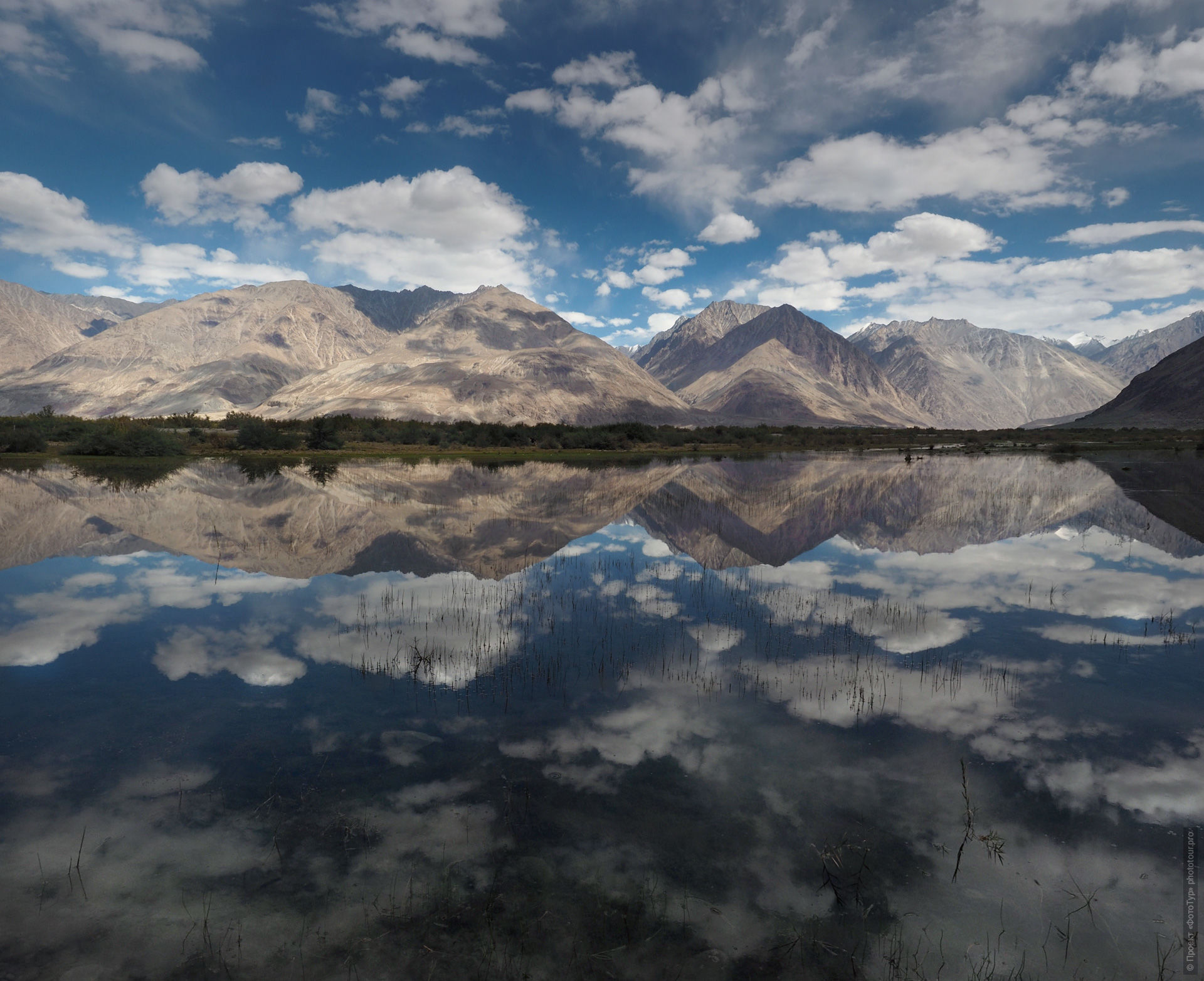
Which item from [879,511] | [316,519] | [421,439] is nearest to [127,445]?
[421,439]

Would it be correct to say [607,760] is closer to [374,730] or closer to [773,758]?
[773,758]

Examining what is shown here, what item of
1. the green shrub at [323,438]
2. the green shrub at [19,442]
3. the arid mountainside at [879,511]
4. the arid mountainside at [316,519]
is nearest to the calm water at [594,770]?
the arid mountainside at [316,519]

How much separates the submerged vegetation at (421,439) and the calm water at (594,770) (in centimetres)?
7423

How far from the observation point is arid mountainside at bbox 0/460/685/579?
910 inches

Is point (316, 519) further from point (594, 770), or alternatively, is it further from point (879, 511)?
point (879, 511)

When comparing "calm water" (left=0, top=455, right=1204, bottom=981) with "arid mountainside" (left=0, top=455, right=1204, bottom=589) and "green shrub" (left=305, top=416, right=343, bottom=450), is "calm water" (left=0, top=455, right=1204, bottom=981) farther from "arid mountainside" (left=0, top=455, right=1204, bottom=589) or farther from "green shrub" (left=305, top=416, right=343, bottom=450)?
"green shrub" (left=305, top=416, right=343, bottom=450)

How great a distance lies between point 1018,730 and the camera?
10031mm

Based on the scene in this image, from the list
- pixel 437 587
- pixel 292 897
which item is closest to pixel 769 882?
pixel 292 897

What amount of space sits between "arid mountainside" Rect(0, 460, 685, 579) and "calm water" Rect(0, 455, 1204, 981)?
1.59 metres

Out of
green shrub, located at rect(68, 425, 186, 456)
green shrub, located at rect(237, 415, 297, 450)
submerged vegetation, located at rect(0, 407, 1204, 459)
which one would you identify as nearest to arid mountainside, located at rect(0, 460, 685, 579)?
green shrub, located at rect(68, 425, 186, 456)

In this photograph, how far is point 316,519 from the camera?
102 ft

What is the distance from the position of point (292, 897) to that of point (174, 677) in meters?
7.70

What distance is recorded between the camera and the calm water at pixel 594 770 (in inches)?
230

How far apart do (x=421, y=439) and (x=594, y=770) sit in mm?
108494
